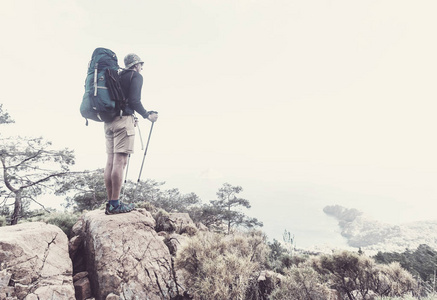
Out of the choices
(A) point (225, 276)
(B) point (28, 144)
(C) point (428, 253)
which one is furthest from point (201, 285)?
(C) point (428, 253)

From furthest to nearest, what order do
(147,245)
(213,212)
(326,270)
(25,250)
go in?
(213,212)
(326,270)
(147,245)
(25,250)

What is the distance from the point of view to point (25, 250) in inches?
108

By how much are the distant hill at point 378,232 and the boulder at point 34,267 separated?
60.5m

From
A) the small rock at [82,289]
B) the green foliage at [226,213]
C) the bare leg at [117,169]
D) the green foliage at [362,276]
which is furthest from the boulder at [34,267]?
the green foliage at [226,213]

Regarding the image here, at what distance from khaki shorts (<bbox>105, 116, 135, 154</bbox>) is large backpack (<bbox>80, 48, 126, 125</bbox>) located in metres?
0.15

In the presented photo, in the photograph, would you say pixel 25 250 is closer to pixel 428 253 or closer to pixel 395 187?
pixel 428 253

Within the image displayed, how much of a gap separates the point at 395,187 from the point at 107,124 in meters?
147

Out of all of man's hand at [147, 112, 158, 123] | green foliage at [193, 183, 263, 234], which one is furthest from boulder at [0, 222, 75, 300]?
green foliage at [193, 183, 263, 234]

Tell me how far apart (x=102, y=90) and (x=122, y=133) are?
75cm

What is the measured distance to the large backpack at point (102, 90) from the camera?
309 cm

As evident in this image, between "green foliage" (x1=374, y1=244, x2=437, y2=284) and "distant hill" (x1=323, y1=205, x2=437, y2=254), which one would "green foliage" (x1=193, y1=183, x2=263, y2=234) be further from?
"distant hill" (x1=323, y1=205, x2=437, y2=254)

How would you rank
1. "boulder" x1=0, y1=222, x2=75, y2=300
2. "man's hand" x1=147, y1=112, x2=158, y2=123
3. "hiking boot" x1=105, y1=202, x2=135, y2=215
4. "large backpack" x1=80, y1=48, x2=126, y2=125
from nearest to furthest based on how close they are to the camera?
"boulder" x1=0, y1=222, x2=75, y2=300 < "large backpack" x1=80, y1=48, x2=126, y2=125 < "man's hand" x1=147, y1=112, x2=158, y2=123 < "hiking boot" x1=105, y1=202, x2=135, y2=215

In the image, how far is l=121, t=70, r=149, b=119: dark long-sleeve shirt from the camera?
3447 millimetres

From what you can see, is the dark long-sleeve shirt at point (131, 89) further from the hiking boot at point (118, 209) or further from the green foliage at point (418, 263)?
the green foliage at point (418, 263)
